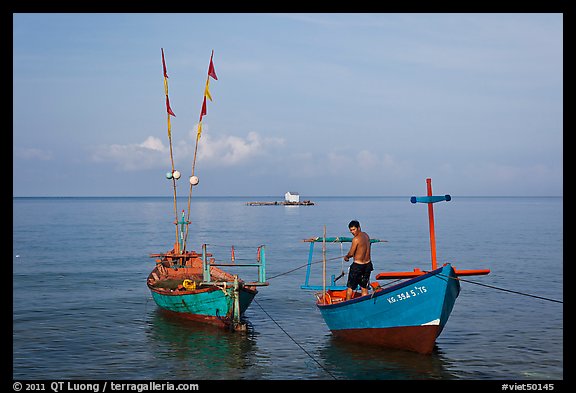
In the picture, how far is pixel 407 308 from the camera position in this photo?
18.4 meters

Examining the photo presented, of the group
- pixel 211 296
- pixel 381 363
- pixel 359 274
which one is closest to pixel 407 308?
pixel 381 363

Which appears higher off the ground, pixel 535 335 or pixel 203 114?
pixel 203 114

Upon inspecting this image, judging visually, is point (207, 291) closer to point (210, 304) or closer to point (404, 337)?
point (210, 304)

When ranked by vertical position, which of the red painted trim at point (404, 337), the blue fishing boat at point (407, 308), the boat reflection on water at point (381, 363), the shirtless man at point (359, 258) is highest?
the shirtless man at point (359, 258)

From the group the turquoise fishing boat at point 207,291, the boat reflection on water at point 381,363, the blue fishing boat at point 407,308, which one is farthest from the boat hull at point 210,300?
the boat reflection on water at point 381,363

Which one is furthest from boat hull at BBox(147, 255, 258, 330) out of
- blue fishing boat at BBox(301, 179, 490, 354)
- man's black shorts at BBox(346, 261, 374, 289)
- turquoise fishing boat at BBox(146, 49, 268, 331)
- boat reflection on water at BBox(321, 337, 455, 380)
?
man's black shorts at BBox(346, 261, 374, 289)

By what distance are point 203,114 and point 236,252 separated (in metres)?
30.7

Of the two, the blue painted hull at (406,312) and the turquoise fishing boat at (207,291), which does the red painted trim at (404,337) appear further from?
the turquoise fishing boat at (207,291)

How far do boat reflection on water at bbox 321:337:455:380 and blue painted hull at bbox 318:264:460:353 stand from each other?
0.91ft

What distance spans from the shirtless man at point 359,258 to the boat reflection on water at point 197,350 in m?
3.98

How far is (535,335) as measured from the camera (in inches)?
915

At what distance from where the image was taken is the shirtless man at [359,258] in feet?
63.8
